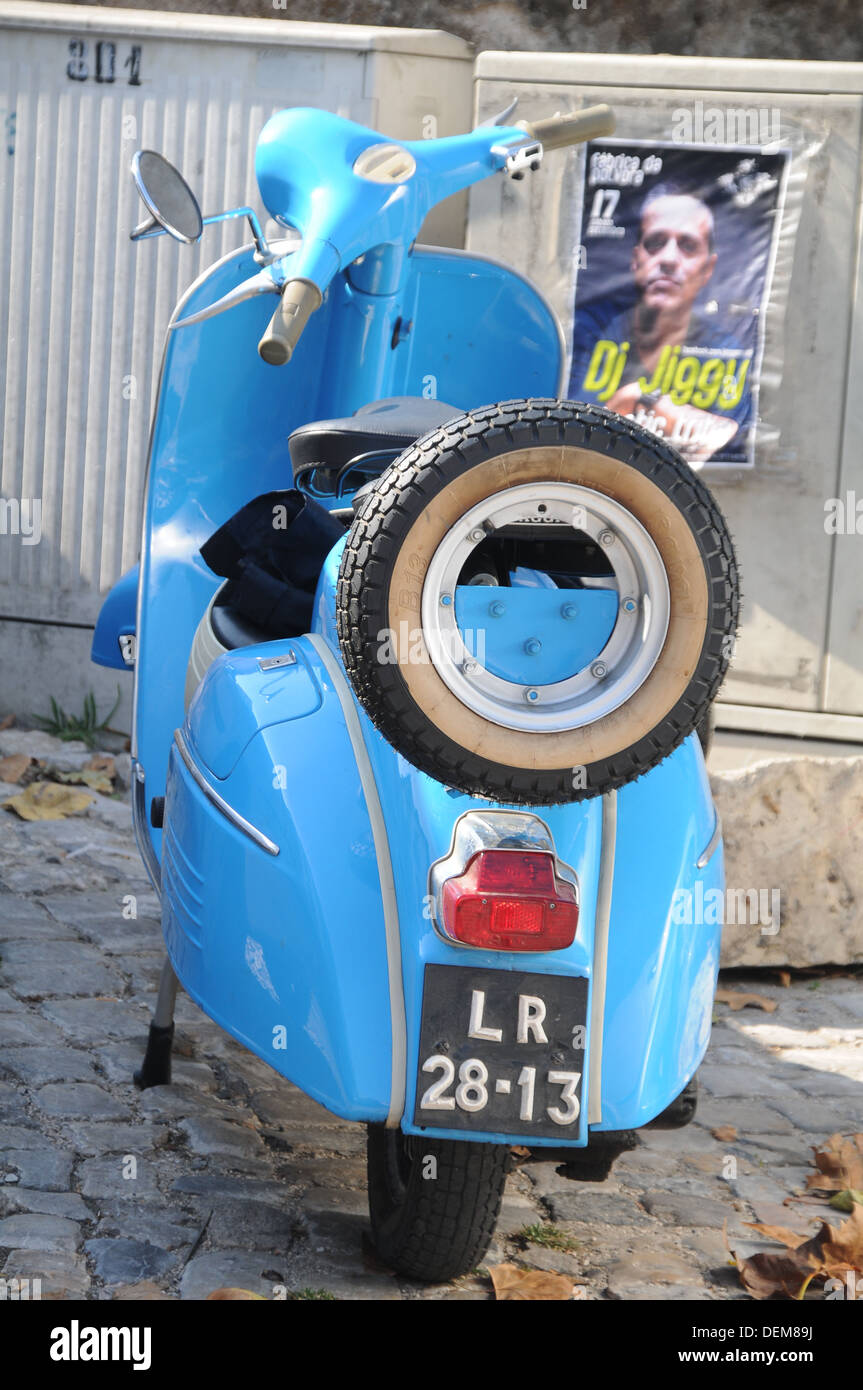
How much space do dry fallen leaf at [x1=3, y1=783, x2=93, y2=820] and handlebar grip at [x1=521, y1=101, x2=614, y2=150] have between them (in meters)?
2.67

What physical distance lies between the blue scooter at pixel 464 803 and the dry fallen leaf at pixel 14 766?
2.69 meters

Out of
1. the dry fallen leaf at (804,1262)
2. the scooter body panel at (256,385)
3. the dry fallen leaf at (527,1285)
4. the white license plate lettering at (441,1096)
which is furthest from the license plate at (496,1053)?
the scooter body panel at (256,385)

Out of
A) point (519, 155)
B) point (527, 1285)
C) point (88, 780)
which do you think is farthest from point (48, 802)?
point (527, 1285)

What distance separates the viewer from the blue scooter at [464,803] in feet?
5.32

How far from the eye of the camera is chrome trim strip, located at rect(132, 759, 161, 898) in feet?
8.80

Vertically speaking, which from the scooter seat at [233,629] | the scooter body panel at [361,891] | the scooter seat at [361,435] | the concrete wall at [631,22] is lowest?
the scooter body panel at [361,891]

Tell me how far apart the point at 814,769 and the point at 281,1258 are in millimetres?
2257

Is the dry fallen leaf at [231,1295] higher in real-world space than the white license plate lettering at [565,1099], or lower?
lower

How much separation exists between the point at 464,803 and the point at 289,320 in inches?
37.8

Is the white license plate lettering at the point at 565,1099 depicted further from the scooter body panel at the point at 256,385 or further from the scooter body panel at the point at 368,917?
the scooter body panel at the point at 256,385

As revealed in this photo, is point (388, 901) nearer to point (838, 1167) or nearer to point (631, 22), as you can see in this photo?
point (838, 1167)

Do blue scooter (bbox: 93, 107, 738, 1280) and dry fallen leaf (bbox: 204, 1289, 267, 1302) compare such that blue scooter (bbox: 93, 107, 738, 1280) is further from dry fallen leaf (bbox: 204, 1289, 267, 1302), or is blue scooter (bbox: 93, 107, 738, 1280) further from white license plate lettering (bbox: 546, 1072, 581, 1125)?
dry fallen leaf (bbox: 204, 1289, 267, 1302)

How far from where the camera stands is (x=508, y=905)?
1.69 meters
